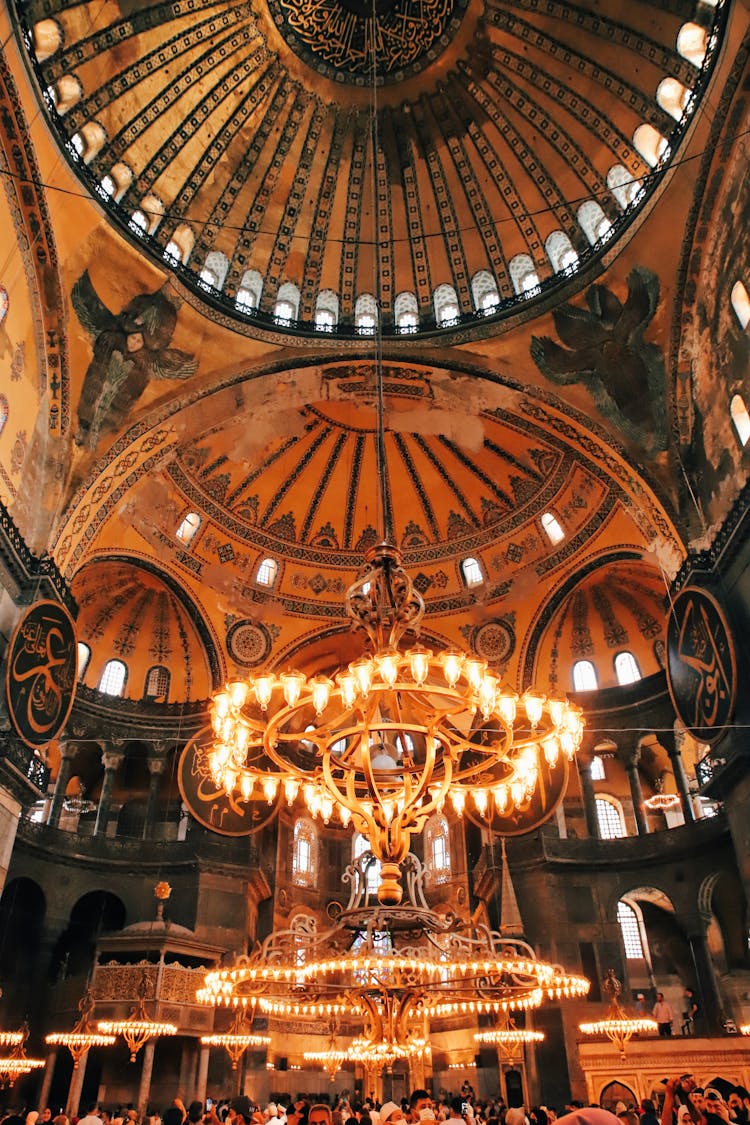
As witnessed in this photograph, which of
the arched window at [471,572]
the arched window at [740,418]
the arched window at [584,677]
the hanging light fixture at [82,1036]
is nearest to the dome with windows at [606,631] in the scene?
the arched window at [584,677]

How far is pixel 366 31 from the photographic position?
1410cm

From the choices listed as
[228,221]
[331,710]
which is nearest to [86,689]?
[331,710]

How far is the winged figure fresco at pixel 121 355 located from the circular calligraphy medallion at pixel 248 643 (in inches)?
215

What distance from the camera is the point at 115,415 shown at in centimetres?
1328

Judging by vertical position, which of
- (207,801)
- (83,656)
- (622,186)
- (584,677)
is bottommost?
(207,801)

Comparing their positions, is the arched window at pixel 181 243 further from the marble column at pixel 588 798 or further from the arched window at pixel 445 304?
the marble column at pixel 588 798

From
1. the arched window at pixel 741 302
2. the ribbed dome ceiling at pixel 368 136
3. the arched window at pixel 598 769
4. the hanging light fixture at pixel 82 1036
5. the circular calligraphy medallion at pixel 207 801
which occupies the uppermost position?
the ribbed dome ceiling at pixel 368 136

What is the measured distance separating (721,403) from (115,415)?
384 inches

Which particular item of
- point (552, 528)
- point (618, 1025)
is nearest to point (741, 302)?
point (552, 528)

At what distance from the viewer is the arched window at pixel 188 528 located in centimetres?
1617

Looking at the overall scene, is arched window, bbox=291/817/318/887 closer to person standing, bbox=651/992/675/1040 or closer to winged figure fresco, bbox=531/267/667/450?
person standing, bbox=651/992/675/1040

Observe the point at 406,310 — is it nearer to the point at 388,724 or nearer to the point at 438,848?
the point at 388,724

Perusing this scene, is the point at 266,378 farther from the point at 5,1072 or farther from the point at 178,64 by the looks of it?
the point at 5,1072

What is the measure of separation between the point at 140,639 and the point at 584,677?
32.1 ft
